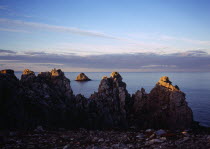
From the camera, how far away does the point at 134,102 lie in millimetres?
52750

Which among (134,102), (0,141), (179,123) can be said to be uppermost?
(0,141)

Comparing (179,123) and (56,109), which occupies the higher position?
(56,109)

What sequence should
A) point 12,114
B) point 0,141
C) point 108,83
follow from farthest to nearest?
point 108,83 < point 12,114 < point 0,141

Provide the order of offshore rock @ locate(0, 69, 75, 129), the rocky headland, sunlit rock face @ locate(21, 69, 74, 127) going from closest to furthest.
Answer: the rocky headland, offshore rock @ locate(0, 69, 75, 129), sunlit rock face @ locate(21, 69, 74, 127)

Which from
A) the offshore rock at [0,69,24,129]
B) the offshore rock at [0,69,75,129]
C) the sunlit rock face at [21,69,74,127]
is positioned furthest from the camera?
the sunlit rock face at [21,69,74,127]

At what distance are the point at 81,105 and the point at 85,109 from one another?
1.31m

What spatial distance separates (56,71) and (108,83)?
16242 millimetres

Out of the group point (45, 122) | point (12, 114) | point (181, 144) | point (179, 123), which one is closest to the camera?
point (181, 144)

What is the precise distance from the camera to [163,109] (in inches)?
1865

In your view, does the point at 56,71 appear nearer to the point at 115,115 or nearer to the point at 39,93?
the point at 39,93

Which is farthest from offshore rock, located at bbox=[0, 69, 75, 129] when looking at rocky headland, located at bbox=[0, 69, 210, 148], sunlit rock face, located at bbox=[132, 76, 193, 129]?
sunlit rock face, located at bbox=[132, 76, 193, 129]

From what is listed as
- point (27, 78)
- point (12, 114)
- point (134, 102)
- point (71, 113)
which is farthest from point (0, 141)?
point (134, 102)

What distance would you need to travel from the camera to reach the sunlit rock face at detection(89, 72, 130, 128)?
41844 millimetres

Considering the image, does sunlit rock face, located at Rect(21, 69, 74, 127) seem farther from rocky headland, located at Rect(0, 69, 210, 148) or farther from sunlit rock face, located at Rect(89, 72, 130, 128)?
sunlit rock face, located at Rect(89, 72, 130, 128)
